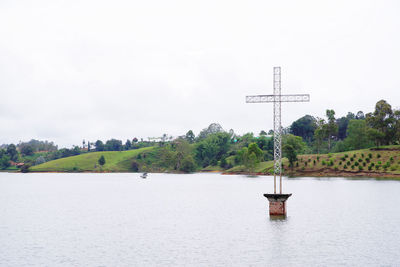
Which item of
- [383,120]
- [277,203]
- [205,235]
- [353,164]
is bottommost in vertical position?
[205,235]

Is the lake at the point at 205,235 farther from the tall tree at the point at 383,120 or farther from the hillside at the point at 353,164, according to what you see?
the tall tree at the point at 383,120

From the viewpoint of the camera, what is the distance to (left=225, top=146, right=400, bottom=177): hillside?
16488 cm

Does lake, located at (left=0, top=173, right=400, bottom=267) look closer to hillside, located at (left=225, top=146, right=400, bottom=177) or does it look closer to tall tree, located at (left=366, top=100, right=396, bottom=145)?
hillside, located at (left=225, top=146, right=400, bottom=177)

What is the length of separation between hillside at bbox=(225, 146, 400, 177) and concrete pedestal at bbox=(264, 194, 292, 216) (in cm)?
11390

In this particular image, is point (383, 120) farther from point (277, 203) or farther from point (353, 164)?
point (277, 203)

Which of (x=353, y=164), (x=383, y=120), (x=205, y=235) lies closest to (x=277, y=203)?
(x=205, y=235)

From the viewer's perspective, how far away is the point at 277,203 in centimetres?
5781

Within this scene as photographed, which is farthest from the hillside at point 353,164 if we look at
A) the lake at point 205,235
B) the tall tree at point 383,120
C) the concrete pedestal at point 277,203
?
the concrete pedestal at point 277,203

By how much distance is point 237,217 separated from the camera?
2579 inches

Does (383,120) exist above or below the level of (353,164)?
above

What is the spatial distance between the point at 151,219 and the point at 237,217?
519 inches

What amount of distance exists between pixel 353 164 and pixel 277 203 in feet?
424

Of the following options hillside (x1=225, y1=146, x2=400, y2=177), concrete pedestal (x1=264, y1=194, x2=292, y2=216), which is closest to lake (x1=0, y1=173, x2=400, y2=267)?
concrete pedestal (x1=264, y1=194, x2=292, y2=216)

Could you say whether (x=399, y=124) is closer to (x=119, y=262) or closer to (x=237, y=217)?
(x=237, y=217)
